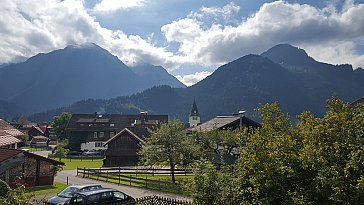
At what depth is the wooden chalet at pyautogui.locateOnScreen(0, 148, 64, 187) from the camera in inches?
1097

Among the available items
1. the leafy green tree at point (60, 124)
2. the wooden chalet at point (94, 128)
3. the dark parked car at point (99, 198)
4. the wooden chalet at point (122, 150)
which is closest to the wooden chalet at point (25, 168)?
the dark parked car at point (99, 198)

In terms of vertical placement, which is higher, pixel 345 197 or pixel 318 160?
pixel 318 160

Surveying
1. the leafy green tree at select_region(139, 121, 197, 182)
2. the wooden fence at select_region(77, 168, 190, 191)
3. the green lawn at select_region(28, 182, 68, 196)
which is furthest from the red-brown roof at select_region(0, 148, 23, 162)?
the leafy green tree at select_region(139, 121, 197, 182)

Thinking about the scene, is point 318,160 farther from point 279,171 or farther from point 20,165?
point 20,165

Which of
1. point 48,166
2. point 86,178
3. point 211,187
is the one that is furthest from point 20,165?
point 211,187

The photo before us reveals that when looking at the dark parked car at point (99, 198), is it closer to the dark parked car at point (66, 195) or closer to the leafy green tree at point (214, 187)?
the dark parked car at point (66, 195)

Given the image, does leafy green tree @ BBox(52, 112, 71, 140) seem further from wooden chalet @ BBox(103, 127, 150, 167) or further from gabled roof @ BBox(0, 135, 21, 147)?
gabled roof @ BBox(0, 135, 21, 147)

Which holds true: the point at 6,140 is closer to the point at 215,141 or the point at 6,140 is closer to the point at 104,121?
the point at 215,141

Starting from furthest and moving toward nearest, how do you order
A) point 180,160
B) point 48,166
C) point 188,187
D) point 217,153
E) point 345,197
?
point 217,153, point 180,160, point 48,166, point 188,187, point 345,197

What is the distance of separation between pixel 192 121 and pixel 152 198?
103m

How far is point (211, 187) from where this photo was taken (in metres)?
12.7

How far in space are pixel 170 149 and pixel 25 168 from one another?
14088 millimetres

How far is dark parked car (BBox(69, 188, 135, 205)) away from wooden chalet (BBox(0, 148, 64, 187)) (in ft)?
32.9

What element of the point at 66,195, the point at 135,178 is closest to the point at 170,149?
the point at 135,178
